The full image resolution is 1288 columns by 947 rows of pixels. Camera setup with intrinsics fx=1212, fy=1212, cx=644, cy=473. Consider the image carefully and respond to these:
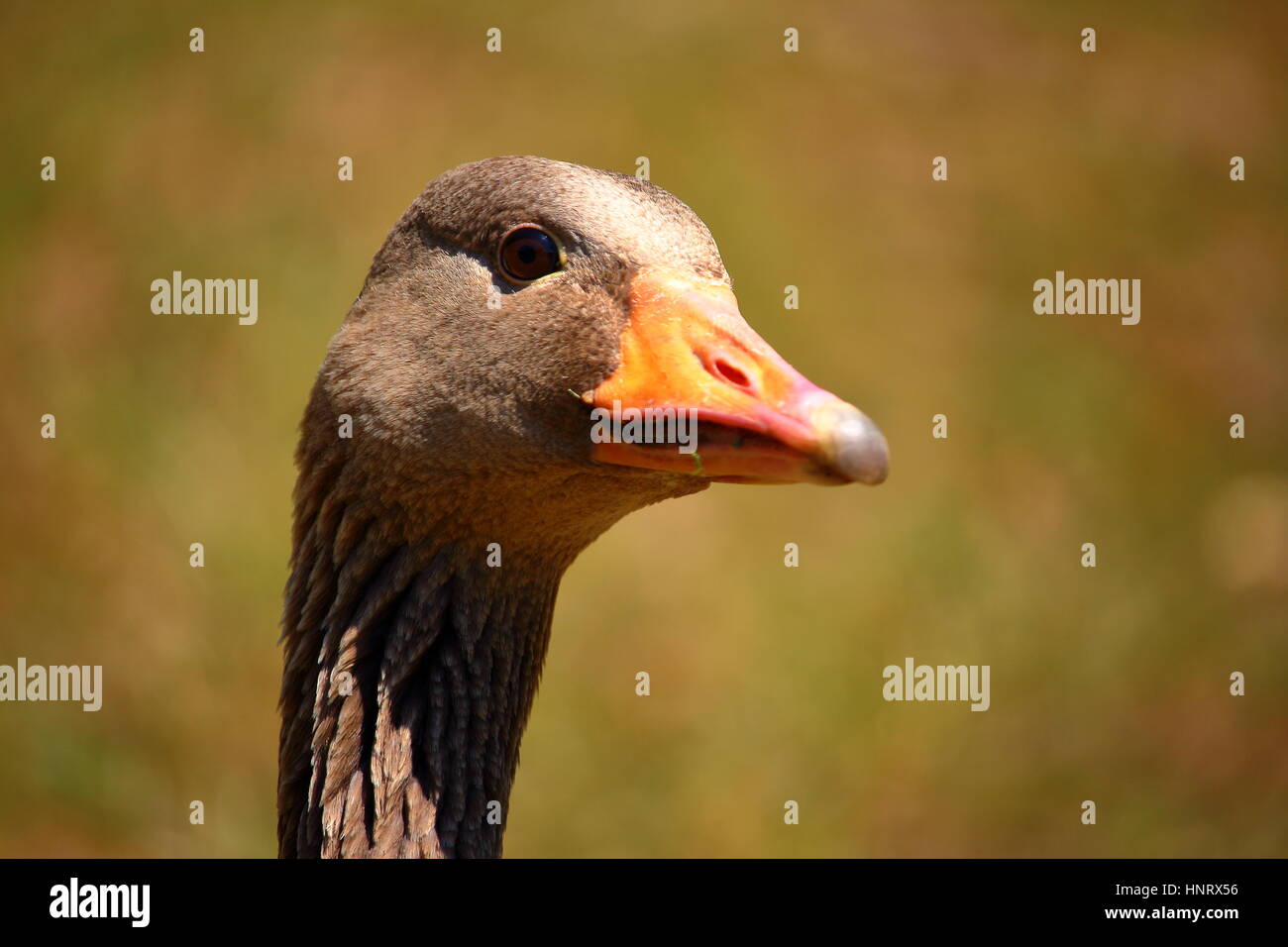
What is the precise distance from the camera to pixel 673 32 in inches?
470

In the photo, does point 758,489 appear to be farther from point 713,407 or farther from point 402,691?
point 713,407

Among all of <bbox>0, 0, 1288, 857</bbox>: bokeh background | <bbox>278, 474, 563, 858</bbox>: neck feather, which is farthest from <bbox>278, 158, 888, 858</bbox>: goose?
<bbox>0, 0, 1288, 857</bbox>: bokeh background

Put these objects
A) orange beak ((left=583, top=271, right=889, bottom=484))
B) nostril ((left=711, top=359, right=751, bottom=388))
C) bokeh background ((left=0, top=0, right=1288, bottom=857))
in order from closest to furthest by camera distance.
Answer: orange beak ((left=583, top=271, right=889, bottom=484)), nostril ((left=711, top=359, right=751, bottom=388)), bokeh background ((left=0, top=0, right=1288, bottom=857))

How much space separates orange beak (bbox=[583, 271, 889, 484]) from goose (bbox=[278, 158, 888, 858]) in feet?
0.04

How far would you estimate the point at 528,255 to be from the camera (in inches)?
136

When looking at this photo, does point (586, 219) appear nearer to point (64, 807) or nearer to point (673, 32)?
point (64, 807)

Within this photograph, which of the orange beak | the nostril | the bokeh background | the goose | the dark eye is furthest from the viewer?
the bokeh background

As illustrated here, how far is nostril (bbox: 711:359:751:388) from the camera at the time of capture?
299 cm

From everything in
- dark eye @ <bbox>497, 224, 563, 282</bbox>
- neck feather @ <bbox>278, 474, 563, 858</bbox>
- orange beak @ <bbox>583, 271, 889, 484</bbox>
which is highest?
dark eye @ <bbox>497, 224, 563, 282</bbox>

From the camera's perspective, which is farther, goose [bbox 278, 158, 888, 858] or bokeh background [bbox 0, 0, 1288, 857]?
bokeh background [bbox 0, 0, 1288, 857]

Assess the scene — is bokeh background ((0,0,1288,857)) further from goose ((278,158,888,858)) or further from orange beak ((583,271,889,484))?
orange beak ((583,271,889,484))

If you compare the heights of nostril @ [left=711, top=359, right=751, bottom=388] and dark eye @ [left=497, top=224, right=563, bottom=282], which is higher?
dark eye @ [left=497, top=224, right=563, bottom=282]

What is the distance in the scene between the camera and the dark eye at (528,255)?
342 centimetres

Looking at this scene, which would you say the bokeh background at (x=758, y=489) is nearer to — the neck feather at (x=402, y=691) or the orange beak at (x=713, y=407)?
the neck feather at (x=402, y=691)
